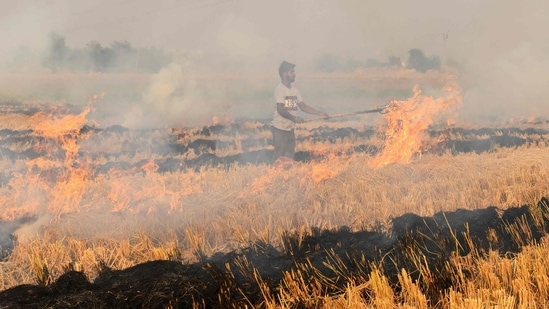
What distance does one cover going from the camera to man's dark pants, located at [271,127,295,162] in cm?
915

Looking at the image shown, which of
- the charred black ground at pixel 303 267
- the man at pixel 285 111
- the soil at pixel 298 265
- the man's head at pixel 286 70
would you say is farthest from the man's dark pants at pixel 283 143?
the soil at pixel 298 265

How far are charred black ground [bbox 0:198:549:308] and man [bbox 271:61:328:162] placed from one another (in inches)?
133

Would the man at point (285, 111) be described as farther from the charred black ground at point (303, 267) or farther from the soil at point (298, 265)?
the soil at point (298, 265)

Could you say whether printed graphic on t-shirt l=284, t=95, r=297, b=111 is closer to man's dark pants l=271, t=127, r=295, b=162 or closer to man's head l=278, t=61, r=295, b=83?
man's head l=278, t=61, r=295, b=83

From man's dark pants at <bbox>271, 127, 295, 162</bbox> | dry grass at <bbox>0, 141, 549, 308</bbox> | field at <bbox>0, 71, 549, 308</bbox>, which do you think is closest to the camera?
field at <bbox>0, 71, 549, 308</bbox>

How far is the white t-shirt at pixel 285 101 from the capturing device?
895 centimetres

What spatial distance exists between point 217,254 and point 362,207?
2.09 metres

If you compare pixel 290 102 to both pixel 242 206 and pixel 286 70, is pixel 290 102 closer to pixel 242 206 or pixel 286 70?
pixel 286 70

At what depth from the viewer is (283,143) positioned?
9203mm

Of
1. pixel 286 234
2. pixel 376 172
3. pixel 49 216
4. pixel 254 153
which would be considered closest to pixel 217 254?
pixel 286 234

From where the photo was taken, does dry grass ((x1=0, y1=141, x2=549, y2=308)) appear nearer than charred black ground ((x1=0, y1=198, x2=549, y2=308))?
No

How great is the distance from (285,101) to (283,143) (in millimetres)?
701

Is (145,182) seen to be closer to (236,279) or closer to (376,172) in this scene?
(376,172)

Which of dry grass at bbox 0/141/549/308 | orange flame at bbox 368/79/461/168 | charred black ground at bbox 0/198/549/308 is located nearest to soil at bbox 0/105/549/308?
charred black ground at bbox 0/198/549/308
